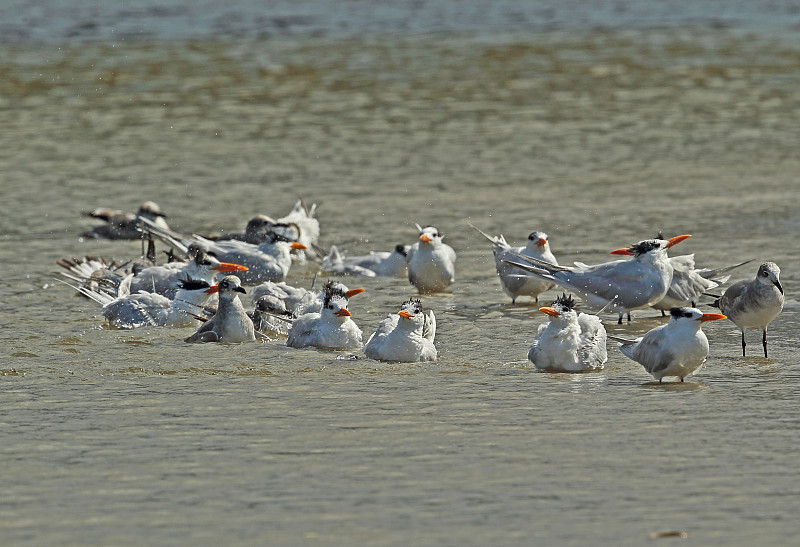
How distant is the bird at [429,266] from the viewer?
11.2 meters

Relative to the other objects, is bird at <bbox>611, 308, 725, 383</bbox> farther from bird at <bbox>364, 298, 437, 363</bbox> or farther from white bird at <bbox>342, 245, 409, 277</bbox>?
white bird at <bbox>342, 245, 409, 277</bbox>

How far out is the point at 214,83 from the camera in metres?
23.1

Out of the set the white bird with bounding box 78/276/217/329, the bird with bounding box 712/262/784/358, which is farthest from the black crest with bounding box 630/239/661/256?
the white bird with bounding box 78/276/217/329

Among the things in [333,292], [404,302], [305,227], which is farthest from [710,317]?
[305,227]

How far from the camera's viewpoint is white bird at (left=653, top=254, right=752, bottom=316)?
33.5ft

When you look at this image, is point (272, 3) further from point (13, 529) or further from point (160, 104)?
point (13, 529)

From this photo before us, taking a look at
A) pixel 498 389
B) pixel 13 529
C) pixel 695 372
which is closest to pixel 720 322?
pixel 695 372

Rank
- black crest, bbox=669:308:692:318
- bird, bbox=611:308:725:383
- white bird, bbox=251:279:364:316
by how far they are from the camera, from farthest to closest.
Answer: white bird, bbox=251:279:364:316 → black crest, bbox=669:308:692:318 → bird, bbox=611:308:725:383

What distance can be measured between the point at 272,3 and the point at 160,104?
1599cm

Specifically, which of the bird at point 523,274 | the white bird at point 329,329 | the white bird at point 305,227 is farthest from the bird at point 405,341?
the white bird at point 305,227

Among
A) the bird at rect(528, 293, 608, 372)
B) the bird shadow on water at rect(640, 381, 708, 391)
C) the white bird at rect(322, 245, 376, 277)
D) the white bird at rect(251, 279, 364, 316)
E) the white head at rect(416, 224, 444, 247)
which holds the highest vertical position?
the white head at rect(416, 224, 444, 247)

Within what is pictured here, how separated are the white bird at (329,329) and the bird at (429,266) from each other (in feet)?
6.35

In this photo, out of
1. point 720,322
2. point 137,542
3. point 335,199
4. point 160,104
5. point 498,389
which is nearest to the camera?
point 137,542

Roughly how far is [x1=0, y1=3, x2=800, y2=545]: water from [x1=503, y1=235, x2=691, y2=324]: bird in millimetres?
343
